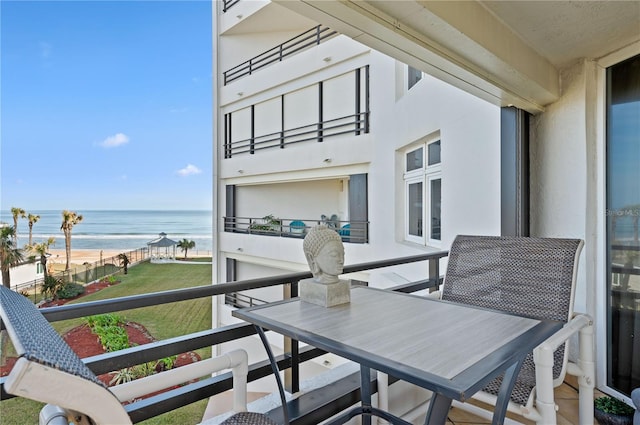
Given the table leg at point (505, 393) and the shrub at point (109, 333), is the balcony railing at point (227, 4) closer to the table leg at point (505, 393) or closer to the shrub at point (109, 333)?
the shrub at point (109, 333)

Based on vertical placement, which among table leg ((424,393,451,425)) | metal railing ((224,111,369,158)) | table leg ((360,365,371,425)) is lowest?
table leg ((360,365,371,425))

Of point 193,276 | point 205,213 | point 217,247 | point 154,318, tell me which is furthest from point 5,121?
point 205,213

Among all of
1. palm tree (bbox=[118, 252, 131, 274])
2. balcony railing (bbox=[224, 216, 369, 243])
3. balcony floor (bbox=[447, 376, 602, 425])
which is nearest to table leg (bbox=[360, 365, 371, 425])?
balcony floor (bbox=[447, 376, 602, 425])

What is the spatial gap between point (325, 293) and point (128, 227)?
91.4 feet

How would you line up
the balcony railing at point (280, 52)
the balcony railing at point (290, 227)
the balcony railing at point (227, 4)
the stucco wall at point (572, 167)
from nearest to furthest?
the stucco wall at point (572, 167) < the balcony railing at point (290, 227) < the balcony railing at point (280, 52) < the balcony railing at point (227, 4)

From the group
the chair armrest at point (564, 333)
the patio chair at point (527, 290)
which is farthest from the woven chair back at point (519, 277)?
the chair armrest at point (564, 333)

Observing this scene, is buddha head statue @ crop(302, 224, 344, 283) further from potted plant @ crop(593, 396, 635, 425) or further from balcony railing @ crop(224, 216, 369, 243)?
balcony railing @ crop(224, 216, 369, 243)

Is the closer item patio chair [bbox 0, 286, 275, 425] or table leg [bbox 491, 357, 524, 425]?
patio chair [bbox 0, 286, 275, 425]

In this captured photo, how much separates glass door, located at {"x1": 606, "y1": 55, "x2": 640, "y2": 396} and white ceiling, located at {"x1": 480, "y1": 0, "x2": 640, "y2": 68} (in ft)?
0.89

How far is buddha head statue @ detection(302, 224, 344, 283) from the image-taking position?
4.76 feet

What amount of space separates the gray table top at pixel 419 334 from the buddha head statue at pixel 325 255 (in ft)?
0.43

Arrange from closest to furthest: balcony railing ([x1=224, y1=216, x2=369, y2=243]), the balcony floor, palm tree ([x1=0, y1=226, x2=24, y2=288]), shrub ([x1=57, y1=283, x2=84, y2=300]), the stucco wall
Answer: the balcony floor → the stucco wall → balcony railing ([x1=224, y1=216, x2=369, y2=243]) → palm tree ([x1=0, y1=226, x2=24, y2=288]) → shrub ([x1=57, y1=283, x2=84, y2=300])

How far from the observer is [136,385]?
0.96 metres

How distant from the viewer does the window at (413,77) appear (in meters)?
4.66
